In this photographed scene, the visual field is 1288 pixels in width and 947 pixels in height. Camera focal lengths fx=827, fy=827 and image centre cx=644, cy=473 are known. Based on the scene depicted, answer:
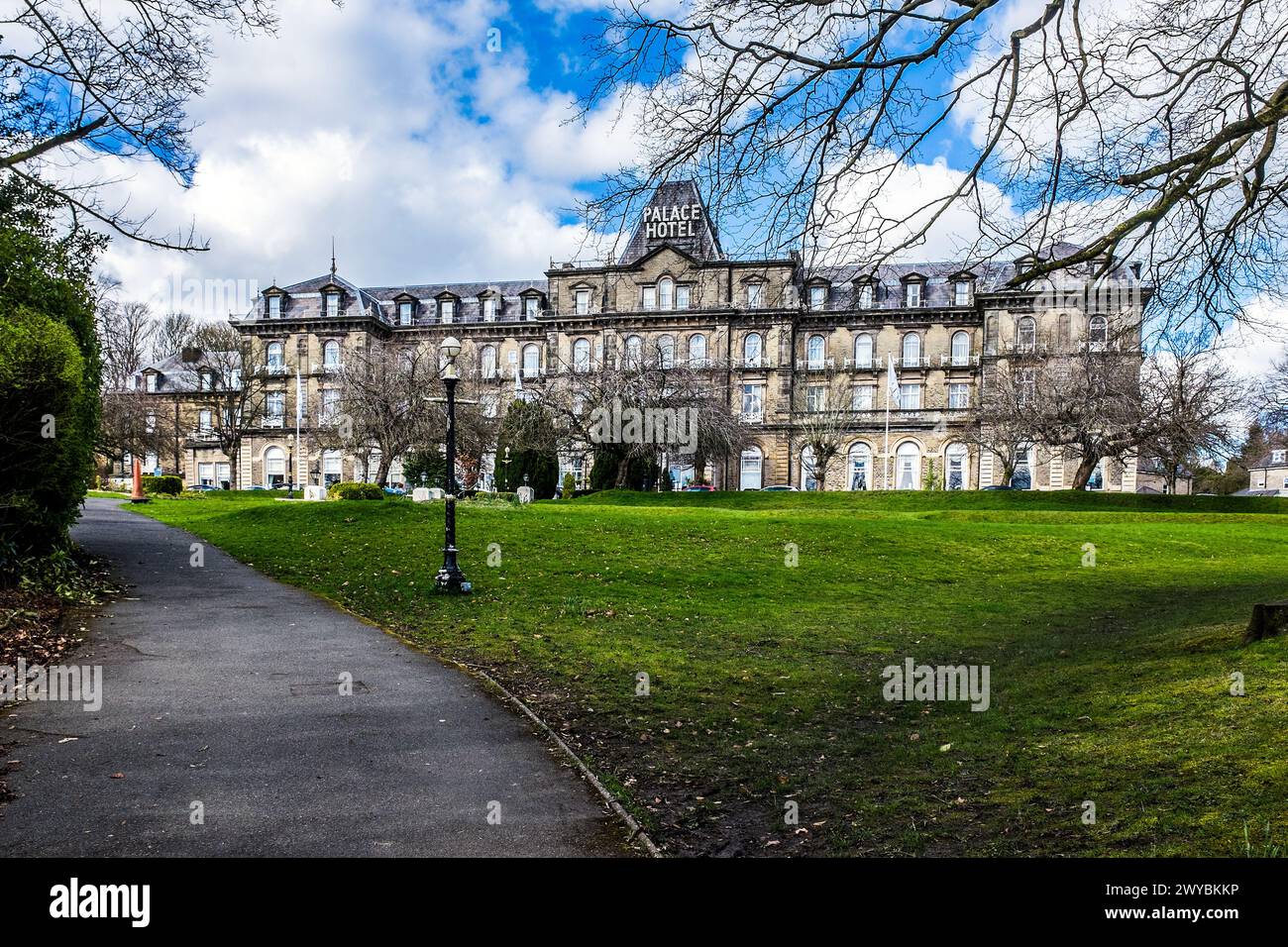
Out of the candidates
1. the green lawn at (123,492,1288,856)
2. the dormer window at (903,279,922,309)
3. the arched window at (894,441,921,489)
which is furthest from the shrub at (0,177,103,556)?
the dormer window at (903,279,922,309)

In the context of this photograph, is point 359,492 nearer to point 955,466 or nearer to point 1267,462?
point 955,466

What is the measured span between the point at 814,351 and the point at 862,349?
3921 mm

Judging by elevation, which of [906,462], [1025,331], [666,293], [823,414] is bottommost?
[906,462]

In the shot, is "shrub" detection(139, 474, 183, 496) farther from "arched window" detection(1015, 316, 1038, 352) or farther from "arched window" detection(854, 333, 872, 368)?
"arched window" detection(1015, 316, 1038, 352)

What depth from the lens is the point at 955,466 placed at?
66.5 m

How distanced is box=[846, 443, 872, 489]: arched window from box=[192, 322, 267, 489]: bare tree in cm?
4931

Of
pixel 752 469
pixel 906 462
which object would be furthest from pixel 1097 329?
pixel 752 469

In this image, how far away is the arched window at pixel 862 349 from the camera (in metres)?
69.3

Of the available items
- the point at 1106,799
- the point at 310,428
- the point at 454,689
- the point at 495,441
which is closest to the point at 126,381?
the point at 310,428

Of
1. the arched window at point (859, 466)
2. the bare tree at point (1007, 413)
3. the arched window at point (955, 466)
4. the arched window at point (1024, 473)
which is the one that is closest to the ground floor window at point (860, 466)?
the arched window at point (859, 466)

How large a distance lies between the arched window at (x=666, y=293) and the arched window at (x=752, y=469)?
13.6m

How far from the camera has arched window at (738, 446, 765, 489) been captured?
66.8 metres
